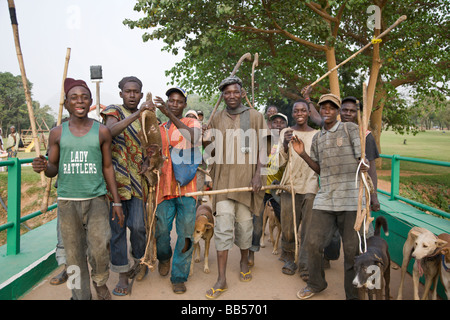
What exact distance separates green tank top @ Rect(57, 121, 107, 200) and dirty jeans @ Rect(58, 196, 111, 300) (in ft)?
0.27

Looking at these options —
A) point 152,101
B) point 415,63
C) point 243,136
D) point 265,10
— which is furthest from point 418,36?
point 152,101

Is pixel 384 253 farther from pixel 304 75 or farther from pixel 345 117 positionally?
pixel 304 75

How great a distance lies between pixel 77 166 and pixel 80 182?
14cm

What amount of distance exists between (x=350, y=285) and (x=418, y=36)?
39.9 ft

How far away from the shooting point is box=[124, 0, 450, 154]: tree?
9344 millimetres

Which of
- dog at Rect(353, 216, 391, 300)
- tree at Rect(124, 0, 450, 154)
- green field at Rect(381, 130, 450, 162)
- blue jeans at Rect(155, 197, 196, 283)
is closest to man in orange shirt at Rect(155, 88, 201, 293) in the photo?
blue jeans at Rect(155, 197, 196, 283)

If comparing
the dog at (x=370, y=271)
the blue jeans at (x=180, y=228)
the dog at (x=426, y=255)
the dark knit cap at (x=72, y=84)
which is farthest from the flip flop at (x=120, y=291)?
the dog at (x=426, y=255)

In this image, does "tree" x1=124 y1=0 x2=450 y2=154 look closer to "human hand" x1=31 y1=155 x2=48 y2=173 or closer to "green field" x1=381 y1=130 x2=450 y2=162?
"human hand" x1=31 y1=155 x2=48 y2=173

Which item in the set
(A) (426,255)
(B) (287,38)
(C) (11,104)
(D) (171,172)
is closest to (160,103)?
(D) (171,172)

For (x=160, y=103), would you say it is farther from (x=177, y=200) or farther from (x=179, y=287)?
(x=179, y=287)

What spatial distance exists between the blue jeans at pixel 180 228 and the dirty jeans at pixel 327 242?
1301 mm

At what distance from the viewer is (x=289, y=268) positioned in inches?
162

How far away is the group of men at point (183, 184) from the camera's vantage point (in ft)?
9.70

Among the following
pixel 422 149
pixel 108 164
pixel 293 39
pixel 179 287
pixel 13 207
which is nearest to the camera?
pixel 108 164
